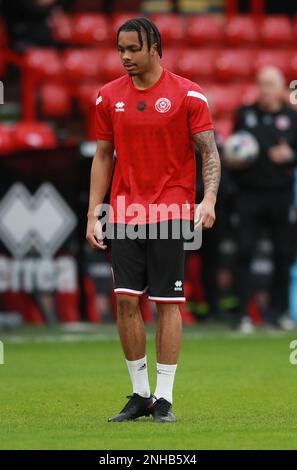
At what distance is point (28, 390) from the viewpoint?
9016 millimetres

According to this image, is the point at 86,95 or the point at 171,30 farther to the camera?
the point at 171,30

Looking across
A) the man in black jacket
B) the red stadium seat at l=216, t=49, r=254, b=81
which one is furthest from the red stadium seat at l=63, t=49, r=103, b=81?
the man in black jacket

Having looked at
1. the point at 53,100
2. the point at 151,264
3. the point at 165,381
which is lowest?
the point at 165,381

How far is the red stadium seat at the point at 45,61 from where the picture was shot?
17.0 metres

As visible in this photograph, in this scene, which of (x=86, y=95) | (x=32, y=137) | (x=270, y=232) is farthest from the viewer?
(x=86, y=95)

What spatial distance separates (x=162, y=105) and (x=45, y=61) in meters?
10.2

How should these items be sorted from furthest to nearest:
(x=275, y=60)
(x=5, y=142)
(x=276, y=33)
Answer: (x=276, y=33) → (x=275, y=60) → (x=5, y=142)

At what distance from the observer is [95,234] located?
7582mm

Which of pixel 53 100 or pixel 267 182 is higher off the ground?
pixel 53 100

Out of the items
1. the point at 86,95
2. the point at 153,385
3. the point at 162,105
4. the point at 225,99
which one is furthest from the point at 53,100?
the point at 162,105

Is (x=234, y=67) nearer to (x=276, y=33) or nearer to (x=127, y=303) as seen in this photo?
(x=276, y=33)
